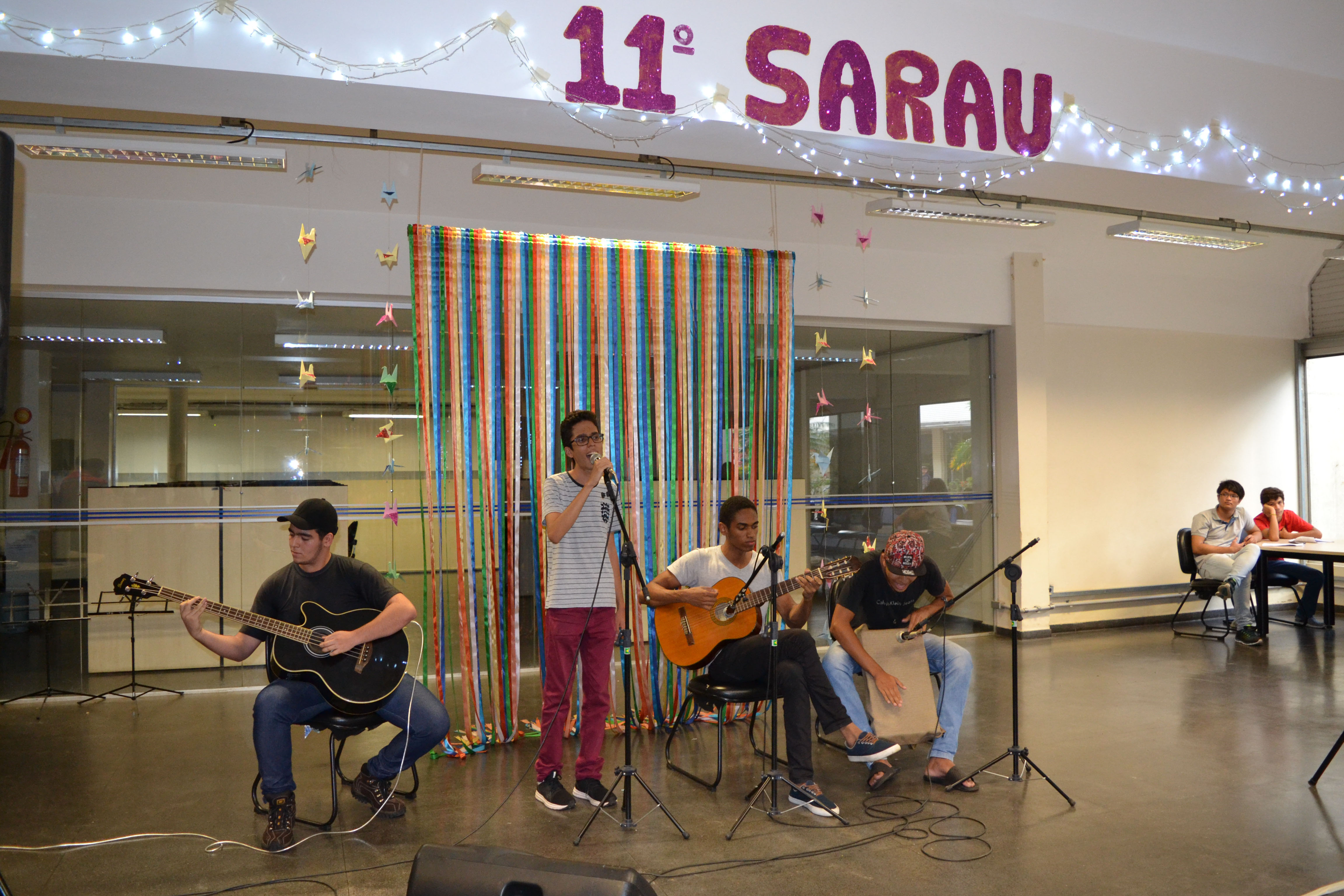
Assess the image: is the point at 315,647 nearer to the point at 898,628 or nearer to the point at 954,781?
the point at 898,628

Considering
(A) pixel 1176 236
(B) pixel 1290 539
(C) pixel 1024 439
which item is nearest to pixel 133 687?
(C) pixel 1024 439

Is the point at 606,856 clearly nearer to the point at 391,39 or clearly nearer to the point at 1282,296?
the point at 391,39

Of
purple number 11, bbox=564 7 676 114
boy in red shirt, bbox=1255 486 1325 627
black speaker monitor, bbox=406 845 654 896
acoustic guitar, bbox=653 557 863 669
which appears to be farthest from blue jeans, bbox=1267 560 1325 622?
black speaker monitor, bbox=406 845 654 896

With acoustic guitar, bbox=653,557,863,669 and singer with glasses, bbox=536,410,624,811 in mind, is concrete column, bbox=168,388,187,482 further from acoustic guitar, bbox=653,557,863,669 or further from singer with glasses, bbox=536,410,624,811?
acoustic guitar, bbox=653,557,863,669

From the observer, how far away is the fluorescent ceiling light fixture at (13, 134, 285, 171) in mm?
4488

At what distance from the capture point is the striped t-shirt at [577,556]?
430 centimetres

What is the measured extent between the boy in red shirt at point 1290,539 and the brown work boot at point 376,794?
23.9 ft

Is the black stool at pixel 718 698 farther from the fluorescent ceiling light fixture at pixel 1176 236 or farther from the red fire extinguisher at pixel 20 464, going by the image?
the red fire extinguisher at pixel 20 464

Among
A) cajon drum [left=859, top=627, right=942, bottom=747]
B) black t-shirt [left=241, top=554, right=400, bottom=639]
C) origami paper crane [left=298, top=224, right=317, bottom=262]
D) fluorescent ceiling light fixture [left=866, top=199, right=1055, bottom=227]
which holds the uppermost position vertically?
fluorescent ceiling light fixture [left=866, top=199, right=1055, bottom=227]

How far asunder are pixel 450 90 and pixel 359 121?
560 mm

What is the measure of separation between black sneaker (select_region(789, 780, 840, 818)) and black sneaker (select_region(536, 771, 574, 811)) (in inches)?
35.1

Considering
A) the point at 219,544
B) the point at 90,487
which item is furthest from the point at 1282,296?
the point at 90,487

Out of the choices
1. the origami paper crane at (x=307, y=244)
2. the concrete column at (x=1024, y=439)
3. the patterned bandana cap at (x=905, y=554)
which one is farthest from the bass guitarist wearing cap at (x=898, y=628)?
the concrete column at (x=1024, y=439)

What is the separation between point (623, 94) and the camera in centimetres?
444
